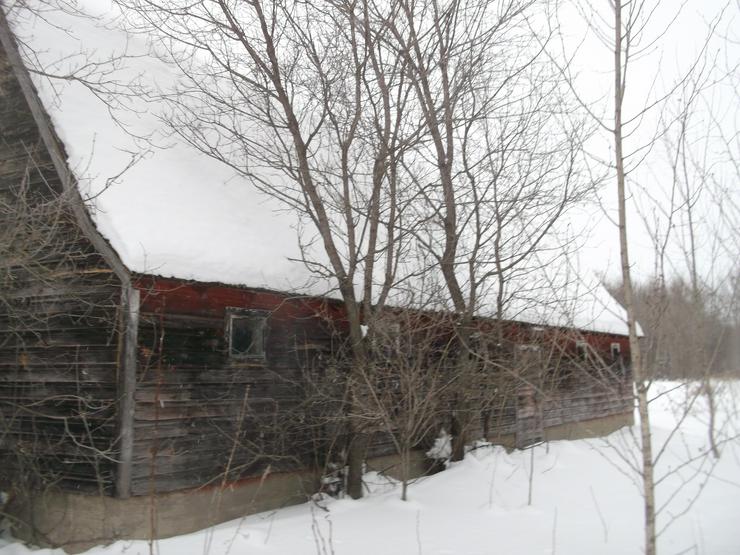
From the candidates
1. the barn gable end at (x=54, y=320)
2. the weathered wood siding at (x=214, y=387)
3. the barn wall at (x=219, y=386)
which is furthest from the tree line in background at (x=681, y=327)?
the barn gable end at (x=54, y=320)

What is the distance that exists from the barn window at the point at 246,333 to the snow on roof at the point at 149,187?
497 mm

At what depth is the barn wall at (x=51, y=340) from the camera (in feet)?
24.7

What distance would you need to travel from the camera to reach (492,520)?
26.7 ft

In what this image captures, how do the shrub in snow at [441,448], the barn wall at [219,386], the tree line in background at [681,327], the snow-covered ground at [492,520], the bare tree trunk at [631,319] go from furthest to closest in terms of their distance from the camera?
the shrub in snow at [441,448]
the barn wall at [219,386]
the snow-covered ground at [492,520]
the tree line in background at [681,327]
the bare tree trunk at [631,319]

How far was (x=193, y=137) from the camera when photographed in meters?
9.68

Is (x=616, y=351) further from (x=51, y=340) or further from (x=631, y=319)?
(x=51, y=340)

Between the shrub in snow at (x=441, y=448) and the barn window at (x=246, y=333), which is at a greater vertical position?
the barn window at (x=246, y=333)

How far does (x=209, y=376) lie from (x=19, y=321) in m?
2.61

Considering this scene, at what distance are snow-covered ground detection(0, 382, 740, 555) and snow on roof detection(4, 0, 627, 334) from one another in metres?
2.52

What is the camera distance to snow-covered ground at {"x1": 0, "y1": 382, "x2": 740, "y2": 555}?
6.93m

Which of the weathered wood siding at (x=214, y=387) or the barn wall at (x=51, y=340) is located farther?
the weathered wood siding at (x=214, y=387)

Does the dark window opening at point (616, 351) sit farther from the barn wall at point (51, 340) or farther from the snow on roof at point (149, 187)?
the barn wall at point (51, 340)

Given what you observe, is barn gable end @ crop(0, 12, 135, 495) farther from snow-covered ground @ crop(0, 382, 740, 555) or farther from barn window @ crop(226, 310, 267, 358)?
barn window @ crop(226, 310, 267, 358)

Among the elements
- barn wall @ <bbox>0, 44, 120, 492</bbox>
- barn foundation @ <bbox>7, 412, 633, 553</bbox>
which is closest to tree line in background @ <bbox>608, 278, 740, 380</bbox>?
barn foundation @ <bbox>7, 412, 633, 553</bbox>
